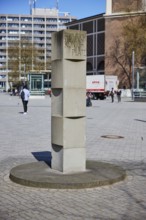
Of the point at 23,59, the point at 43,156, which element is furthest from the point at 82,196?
the point at 23,59

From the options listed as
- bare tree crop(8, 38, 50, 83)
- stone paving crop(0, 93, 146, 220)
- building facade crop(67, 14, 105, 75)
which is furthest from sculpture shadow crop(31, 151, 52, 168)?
bare tree crop(8, 38, 50, 83)

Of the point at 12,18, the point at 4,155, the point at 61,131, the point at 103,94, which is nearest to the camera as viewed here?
the point at 61,131

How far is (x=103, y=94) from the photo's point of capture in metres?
56.3

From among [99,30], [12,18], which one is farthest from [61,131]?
[12,18]

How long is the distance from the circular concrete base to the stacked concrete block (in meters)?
0.30

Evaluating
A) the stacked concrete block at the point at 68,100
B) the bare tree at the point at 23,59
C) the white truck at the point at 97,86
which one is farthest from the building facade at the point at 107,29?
the stacked concrete block at the point at 68,100

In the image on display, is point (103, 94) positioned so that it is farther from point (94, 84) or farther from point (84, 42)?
point (84, 42)

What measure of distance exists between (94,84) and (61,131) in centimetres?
5059

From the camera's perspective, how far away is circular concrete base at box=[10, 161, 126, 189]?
713 cm

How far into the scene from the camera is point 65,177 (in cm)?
754

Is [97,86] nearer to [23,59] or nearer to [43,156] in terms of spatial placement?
[23,59]

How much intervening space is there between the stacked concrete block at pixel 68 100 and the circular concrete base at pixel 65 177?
0.98 ft

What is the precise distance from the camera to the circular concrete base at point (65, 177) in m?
7.13

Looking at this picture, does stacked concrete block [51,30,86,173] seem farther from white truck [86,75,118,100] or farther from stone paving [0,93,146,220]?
white truck [86,75,118,100]
